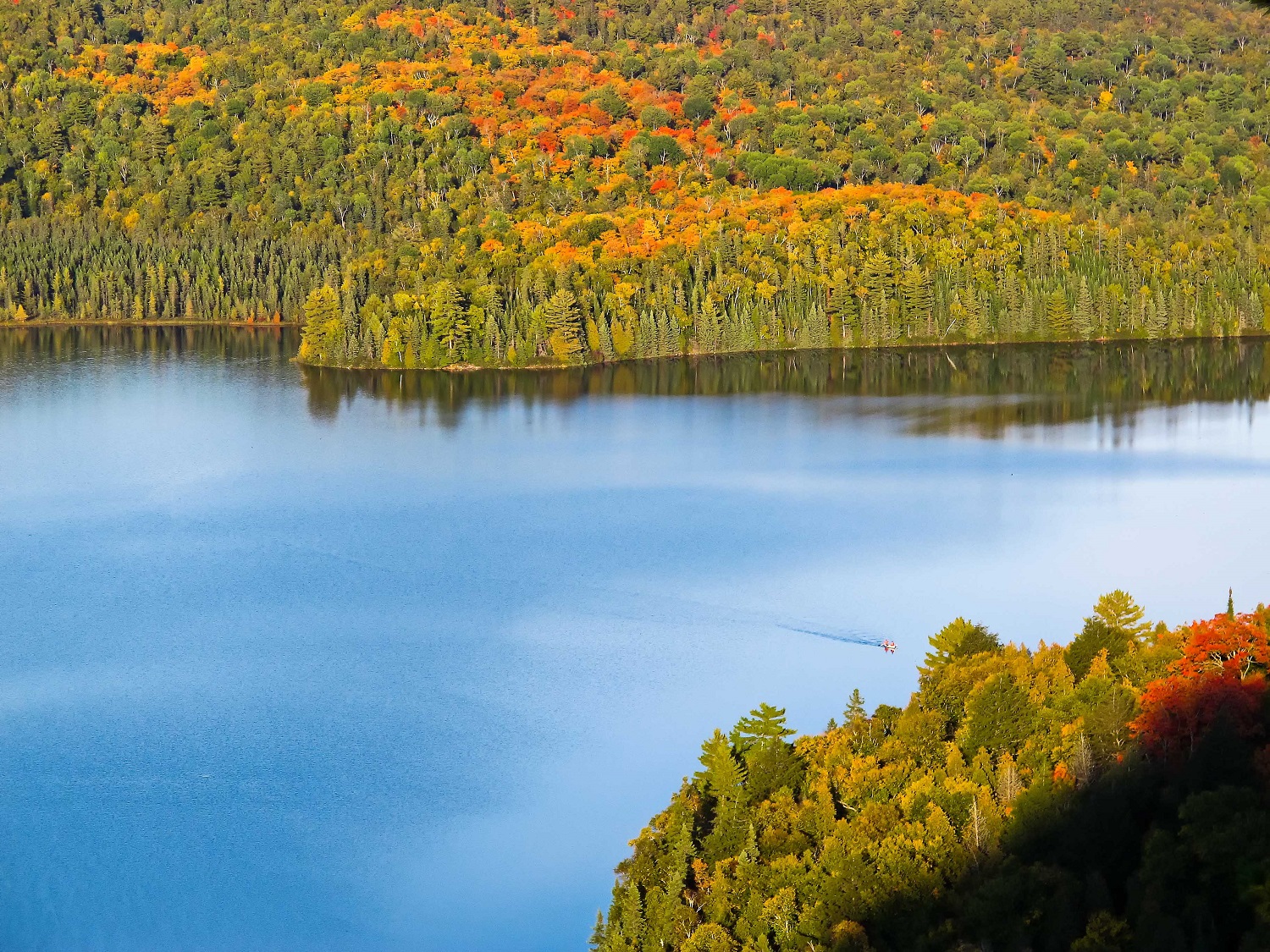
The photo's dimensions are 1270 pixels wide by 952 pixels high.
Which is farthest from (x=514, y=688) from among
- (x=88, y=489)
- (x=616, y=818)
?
(x=88, y=489)

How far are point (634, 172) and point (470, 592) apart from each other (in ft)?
228

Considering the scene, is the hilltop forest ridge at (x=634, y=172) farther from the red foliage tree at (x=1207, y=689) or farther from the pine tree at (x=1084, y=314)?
the red foliage tree at (x=1207, y=689)

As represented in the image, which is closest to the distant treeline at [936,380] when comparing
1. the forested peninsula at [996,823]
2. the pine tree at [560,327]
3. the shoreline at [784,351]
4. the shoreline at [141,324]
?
the shoreline at [784,351]

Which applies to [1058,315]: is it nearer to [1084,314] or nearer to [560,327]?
[1084,314]

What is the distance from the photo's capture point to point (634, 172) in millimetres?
108625

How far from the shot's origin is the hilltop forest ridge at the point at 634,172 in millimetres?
91375

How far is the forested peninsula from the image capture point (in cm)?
2239

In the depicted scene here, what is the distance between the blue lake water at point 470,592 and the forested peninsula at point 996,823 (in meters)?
2.71

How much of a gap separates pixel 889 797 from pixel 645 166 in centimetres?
8815

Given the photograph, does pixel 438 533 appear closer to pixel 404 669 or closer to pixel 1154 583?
pixel 404 669

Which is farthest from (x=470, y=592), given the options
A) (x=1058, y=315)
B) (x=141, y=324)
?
(x=141, y=324)

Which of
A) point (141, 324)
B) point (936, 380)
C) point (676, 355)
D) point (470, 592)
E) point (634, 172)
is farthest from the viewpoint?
point (634, 172)

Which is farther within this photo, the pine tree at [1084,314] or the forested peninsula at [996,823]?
the pine tree at [1084,314]

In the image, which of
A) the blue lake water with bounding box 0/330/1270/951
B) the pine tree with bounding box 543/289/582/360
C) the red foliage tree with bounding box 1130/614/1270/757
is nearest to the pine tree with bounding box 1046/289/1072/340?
the blue lake water with bounding box 0/330/1270/951
